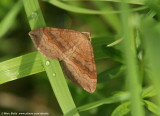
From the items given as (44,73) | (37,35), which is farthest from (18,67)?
(44,73)

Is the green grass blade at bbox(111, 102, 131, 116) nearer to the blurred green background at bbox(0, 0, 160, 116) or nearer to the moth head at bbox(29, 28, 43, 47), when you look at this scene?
the blurred green background at bbox(0, 0, 160, 116)

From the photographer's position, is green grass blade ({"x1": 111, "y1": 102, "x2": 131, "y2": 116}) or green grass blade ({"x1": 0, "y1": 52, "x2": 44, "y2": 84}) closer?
green grass blade ({"x1": 111, "y1": 102, "x2": 131, "y2": 116})

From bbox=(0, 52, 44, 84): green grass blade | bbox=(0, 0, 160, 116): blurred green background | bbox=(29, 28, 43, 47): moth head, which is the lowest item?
bbox=(0, 0, 160, 116): blurred green background

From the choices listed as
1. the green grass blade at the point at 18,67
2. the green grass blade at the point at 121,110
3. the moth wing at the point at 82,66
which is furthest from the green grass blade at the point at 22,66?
the green grass blade at the point at 121,110

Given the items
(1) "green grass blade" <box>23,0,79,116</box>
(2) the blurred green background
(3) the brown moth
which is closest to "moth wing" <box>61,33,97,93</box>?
(3) the brown moth

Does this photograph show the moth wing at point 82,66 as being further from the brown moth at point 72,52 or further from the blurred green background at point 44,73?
the blurred green background at point 44,73

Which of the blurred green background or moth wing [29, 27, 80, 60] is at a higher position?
moth wing [29, 27, 80, 60]
